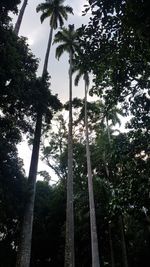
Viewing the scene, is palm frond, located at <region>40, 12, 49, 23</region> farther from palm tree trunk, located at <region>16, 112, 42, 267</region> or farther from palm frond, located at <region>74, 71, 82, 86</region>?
palm tree trunk, located at <region>16, 112, 42, 267</region>

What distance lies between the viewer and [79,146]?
26.6 metres

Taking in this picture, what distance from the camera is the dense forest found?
25.6ft

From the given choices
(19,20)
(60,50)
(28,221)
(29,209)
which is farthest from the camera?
(60,50)

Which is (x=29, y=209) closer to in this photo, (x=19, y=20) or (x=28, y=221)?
(x=28, y=221)

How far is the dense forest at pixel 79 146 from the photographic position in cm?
780

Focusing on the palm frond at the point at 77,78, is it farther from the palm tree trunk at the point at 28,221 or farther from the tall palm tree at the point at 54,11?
the palm tree trunk at the point at 28,221

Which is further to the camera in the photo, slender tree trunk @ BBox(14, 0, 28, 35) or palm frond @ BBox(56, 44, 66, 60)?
palm frond @ BBox(56, 44, 66, 60)

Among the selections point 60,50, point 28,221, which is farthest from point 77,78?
point 28,221

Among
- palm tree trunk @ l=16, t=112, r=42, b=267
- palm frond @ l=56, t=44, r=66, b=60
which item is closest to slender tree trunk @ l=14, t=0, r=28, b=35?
palm frond @ l=56, t=44, r=66, b=60

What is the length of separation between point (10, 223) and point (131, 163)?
973 centimetres

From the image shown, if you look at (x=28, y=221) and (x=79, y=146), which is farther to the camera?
(x=79, y=146)

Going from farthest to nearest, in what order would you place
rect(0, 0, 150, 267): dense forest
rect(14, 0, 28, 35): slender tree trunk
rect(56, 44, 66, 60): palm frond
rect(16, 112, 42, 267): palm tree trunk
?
1. rect(56, 44, 66, 60): palm frond
2. rect(14, 0, 28, 35): slender tree trunk
3. rect(16, 112, 42, 267): palm tree trunk
4. rect(0, 0, 150, 267): dense forest

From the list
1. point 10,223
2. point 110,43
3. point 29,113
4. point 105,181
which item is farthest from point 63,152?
point 110,43

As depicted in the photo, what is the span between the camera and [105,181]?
74.0 feet
